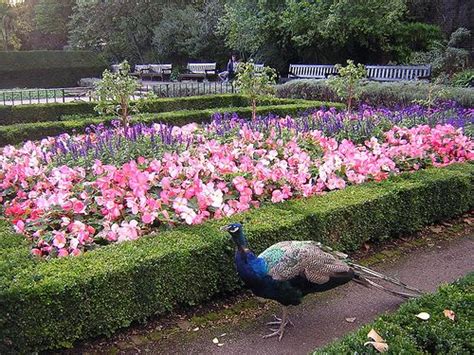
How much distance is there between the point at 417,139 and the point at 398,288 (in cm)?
266

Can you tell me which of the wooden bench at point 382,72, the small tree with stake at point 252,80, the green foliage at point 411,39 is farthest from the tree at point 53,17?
the small tree with stake at point 252,80

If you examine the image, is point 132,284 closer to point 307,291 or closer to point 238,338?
point 238,338

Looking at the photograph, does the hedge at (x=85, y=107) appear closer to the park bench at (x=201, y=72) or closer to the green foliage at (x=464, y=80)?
the green foliage at (x=464, y=80)

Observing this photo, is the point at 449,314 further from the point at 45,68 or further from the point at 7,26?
the point at 7,26

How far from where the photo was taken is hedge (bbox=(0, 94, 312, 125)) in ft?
37.8

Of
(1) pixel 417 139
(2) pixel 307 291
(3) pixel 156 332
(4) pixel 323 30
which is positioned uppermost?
(4) pixel 323 30

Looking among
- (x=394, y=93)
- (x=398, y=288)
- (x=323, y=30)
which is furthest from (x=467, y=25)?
(x=398, y=288)

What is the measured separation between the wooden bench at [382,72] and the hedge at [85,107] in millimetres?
3064

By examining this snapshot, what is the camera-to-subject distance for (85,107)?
12.2m

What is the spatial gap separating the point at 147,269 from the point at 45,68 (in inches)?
908

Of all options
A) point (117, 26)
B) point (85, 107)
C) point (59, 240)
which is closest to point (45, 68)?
point (117, 26)

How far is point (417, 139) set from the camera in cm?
575

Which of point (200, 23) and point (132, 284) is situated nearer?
point (132, 284)

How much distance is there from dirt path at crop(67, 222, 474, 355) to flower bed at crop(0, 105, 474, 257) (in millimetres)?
689
